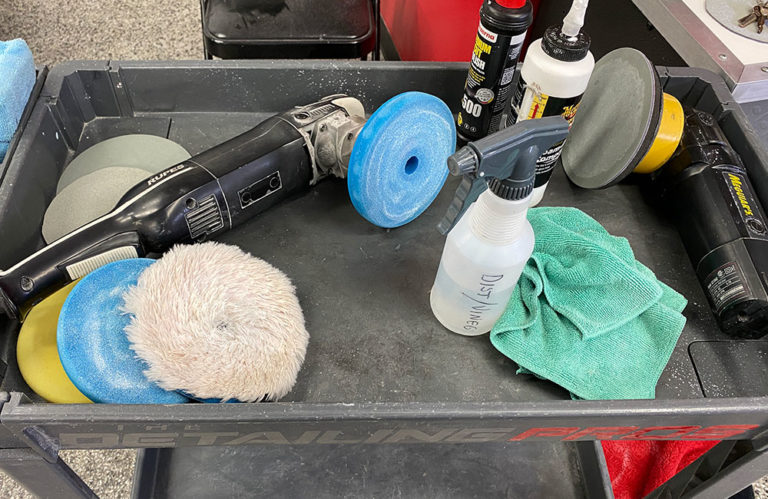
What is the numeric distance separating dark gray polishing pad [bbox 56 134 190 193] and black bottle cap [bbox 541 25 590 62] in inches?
17.6

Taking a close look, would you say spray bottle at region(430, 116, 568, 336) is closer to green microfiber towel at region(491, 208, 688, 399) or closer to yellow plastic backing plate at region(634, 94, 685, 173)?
green microfiber towel at region(491, 208, 688, 399)

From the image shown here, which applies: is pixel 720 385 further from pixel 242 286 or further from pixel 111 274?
pixel 111 274

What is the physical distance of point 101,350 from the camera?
Answer: 0.53 meters

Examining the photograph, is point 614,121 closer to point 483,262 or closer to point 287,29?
point 483,262

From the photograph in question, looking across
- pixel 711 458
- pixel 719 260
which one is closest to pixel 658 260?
pixel 719 260

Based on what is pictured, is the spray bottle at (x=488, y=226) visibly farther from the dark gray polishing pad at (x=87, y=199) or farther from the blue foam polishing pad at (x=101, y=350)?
the dark gray polishing pad at (x=87, y=199)

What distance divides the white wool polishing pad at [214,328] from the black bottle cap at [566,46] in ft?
1.21

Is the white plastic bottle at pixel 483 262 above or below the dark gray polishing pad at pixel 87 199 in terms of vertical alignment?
above

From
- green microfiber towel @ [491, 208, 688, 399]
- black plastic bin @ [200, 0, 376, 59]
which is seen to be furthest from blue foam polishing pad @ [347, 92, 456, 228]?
black plastic bin @ [200, 0, 376, 59]

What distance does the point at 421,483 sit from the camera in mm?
780

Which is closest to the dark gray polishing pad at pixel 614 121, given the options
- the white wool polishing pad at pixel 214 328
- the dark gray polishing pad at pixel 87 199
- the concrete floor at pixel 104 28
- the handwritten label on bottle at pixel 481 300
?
the handwritten label on bottle at pixel 481 300

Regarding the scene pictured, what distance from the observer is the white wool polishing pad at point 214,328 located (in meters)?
0.51

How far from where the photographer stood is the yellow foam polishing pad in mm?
546

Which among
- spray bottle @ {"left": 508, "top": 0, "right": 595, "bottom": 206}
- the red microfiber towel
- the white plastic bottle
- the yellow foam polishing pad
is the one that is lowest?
the red microfiber towel
